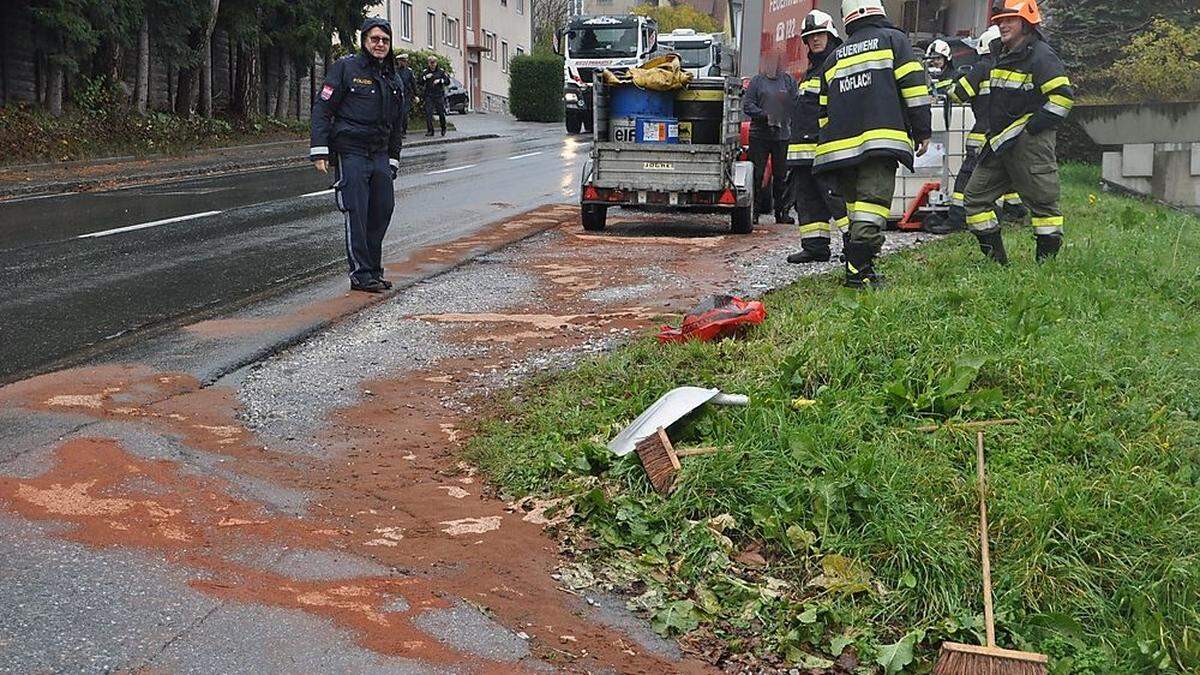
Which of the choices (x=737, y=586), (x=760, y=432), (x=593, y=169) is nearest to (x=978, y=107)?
(x=593, y=169)

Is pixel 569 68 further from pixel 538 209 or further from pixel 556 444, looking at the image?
pixel 556 444

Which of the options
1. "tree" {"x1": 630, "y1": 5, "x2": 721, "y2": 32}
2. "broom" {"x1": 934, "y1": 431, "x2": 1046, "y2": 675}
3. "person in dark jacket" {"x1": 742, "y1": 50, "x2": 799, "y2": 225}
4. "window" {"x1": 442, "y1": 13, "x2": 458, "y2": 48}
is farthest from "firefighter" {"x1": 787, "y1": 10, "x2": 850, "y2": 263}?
"tree" {"x1": 630, "y1": 5, "x2": 721, "y2": 32}

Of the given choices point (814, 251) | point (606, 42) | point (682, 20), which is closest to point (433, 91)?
point (606, 42)

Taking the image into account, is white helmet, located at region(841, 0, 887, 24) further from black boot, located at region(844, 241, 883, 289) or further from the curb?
the curb

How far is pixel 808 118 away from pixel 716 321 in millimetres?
4262

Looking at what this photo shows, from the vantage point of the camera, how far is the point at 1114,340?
6.25m

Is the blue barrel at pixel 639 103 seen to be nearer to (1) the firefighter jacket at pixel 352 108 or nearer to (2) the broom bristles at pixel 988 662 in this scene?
(1) the firefighter jacket at pixel 352 108

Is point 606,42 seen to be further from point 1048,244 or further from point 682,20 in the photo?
point 682,20

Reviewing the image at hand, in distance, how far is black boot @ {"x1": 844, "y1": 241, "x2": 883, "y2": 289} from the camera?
8406mm

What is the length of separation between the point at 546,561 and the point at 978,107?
9.03 metres

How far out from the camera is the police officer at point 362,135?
936cm

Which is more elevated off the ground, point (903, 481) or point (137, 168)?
point (137, 168)

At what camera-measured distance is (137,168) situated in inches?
819

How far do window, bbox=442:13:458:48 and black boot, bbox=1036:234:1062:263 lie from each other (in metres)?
50.5
